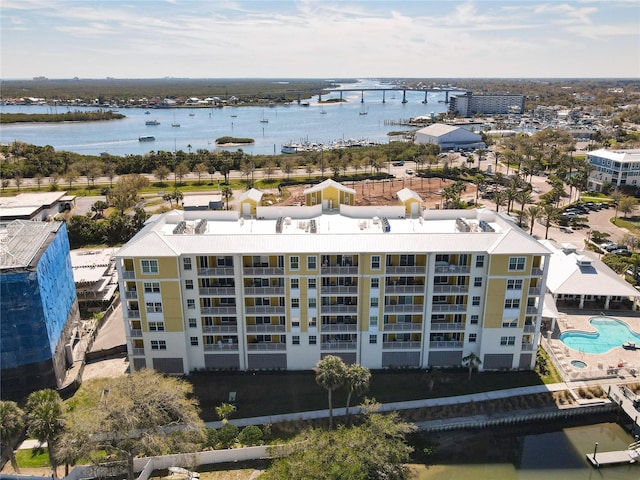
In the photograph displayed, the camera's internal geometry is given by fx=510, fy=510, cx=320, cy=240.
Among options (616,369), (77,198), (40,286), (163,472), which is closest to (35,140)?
(77,198)

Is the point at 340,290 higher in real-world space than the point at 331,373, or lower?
higher

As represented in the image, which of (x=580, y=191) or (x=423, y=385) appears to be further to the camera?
(x=580, y=191)

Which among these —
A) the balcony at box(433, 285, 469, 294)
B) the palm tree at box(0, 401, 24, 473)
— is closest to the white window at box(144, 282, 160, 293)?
the palm tree at box(0, 401, 24, 473)

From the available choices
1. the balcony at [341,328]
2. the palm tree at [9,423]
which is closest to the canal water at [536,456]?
the balcony at [341,328]

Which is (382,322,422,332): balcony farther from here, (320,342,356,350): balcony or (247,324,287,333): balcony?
(247,324,287,333): balcony

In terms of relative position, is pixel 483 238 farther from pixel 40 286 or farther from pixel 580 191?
pixel 580 191

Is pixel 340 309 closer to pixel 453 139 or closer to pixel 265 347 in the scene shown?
pixel 265 347

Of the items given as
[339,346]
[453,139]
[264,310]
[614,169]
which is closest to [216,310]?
[264,310]
